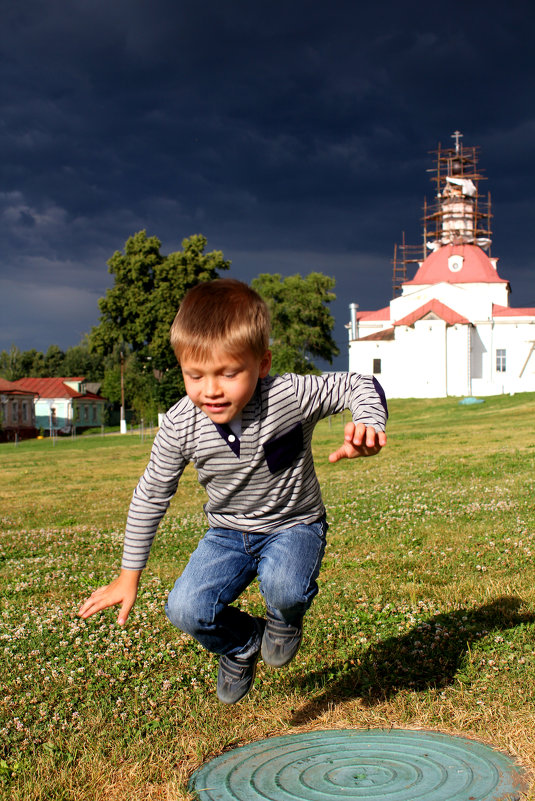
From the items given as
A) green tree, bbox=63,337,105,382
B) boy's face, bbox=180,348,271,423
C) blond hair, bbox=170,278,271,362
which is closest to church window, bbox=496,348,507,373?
green tree, bbox=63,337,105,382

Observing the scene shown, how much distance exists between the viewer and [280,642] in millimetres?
4684

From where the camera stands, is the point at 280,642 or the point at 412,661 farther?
the point at 412,661

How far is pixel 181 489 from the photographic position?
20.7 meters

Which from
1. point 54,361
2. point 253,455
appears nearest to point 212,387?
point 253,455

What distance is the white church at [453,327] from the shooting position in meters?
67.7

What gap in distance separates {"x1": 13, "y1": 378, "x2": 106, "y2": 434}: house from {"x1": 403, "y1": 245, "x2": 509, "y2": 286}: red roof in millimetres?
43038

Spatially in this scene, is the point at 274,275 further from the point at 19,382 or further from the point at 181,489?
the point at 181,489

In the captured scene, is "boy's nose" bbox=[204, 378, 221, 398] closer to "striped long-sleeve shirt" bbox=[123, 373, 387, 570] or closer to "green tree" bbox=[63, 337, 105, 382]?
"striped long-sleeve shirt" bbox=[123, 373, 387, 570]

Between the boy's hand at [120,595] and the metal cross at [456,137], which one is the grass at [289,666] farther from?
the metal cross at [456,137]

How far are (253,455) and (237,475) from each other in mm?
158

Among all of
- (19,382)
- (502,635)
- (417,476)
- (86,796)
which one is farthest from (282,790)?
(19,382)

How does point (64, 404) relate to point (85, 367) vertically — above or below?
below

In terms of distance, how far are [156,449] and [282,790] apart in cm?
198

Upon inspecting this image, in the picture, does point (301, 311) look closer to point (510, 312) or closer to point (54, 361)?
point (510, 312)
